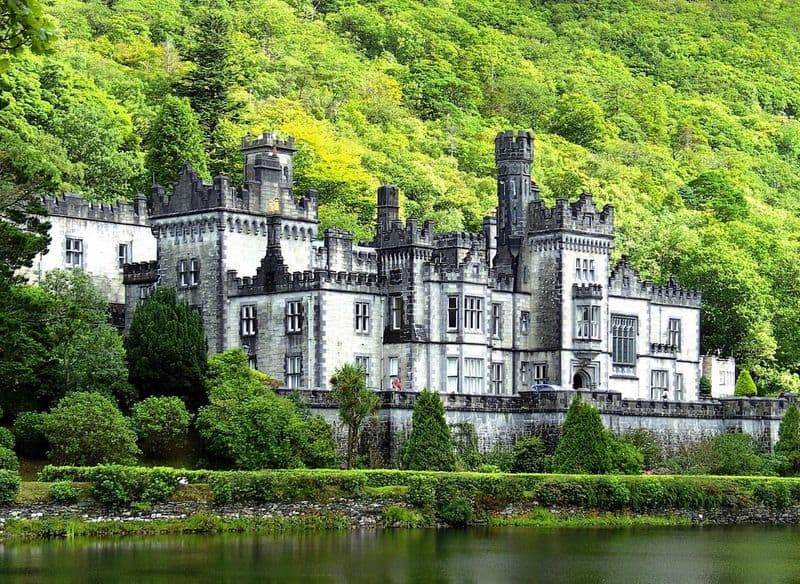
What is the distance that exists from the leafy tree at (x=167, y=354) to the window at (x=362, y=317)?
7581mm

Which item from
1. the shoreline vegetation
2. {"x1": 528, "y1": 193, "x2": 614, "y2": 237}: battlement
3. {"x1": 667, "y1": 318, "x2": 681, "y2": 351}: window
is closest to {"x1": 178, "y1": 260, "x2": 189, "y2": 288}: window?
{"x1": 528, "y1": 193, "x2": 614, "y2": 237}: battlement

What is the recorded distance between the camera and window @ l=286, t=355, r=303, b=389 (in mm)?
79062

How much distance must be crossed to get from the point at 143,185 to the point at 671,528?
4356 centimetres

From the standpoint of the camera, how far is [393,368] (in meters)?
80.4

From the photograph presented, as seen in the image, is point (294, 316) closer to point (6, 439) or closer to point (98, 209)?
point (98, 209)

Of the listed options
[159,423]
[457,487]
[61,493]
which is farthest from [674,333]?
[61,493]

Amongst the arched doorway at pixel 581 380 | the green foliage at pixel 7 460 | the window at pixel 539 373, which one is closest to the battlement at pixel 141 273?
the window at pixel 539 373

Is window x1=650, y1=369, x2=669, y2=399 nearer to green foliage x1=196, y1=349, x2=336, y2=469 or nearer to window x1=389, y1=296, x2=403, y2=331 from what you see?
window x1=389, y1=296, x2=403, y2=331

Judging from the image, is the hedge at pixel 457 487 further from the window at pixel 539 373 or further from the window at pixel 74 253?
the window at pixel 74 253

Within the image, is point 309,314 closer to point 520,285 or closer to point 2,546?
point 520,285

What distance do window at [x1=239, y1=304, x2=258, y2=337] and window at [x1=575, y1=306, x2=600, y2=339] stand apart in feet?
47.5

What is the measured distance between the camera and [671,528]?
2719 inches

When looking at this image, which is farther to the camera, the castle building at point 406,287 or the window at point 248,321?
the window at point 248,321

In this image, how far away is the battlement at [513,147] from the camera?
289ft
